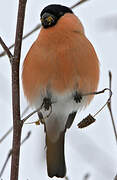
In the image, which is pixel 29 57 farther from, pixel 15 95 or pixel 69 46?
pixel 15 95

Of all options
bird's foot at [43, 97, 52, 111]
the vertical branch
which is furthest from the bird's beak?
the vertical branch

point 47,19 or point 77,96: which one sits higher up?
point 47,19

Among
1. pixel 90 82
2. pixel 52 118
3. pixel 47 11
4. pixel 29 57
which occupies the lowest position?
pixel 52 118

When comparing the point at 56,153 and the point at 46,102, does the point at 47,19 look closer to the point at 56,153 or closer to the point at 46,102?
the point at 46,102

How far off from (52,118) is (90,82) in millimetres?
477

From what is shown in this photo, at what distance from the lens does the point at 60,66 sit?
217 centimetres

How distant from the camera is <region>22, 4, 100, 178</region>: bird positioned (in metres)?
2.18

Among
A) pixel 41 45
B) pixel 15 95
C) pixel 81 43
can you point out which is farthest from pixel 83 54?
pixel 15 95

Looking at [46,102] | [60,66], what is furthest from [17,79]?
[46,102]

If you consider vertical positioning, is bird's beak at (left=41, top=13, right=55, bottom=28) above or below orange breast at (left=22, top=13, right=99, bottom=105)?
above

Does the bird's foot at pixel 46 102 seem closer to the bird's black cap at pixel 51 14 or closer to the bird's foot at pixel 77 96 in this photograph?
the bird's foot at pixel 77 96

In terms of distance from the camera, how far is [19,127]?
1.54 meters

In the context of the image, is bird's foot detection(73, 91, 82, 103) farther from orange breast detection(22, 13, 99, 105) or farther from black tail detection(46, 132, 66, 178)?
black tail detection(46, 132, 66, 178)

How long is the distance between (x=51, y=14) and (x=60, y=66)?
0.38 m
